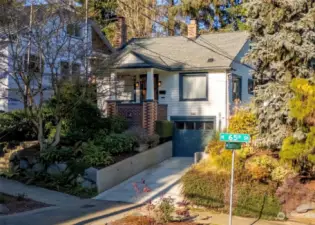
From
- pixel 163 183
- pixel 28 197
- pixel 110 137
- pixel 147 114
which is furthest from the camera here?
pixel 147 114

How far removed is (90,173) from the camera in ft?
45.5

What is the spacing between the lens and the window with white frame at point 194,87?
67.1 ft

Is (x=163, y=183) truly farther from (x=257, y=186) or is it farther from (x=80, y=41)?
(x=80, y=41)

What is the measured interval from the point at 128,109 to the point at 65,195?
7173 millimetres

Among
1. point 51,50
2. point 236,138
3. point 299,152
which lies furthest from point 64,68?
point 299,152

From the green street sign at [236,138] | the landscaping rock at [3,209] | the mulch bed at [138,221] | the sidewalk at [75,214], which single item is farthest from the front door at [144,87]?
the green street sign at [236,138]

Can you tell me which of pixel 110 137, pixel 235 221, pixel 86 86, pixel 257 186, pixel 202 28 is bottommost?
pixel 235 221

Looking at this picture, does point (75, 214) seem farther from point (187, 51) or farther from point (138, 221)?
point (187, 51)

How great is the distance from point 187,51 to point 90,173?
10983 mm

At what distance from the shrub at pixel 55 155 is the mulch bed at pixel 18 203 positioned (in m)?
2.41

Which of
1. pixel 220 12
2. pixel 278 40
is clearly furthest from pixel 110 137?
pixel 220 12

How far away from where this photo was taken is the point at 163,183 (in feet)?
48.2

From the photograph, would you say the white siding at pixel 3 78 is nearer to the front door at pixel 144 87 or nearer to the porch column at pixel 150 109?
the porch column at pixel 150 109

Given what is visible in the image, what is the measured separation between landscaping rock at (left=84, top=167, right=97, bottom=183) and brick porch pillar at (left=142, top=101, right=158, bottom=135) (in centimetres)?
558
